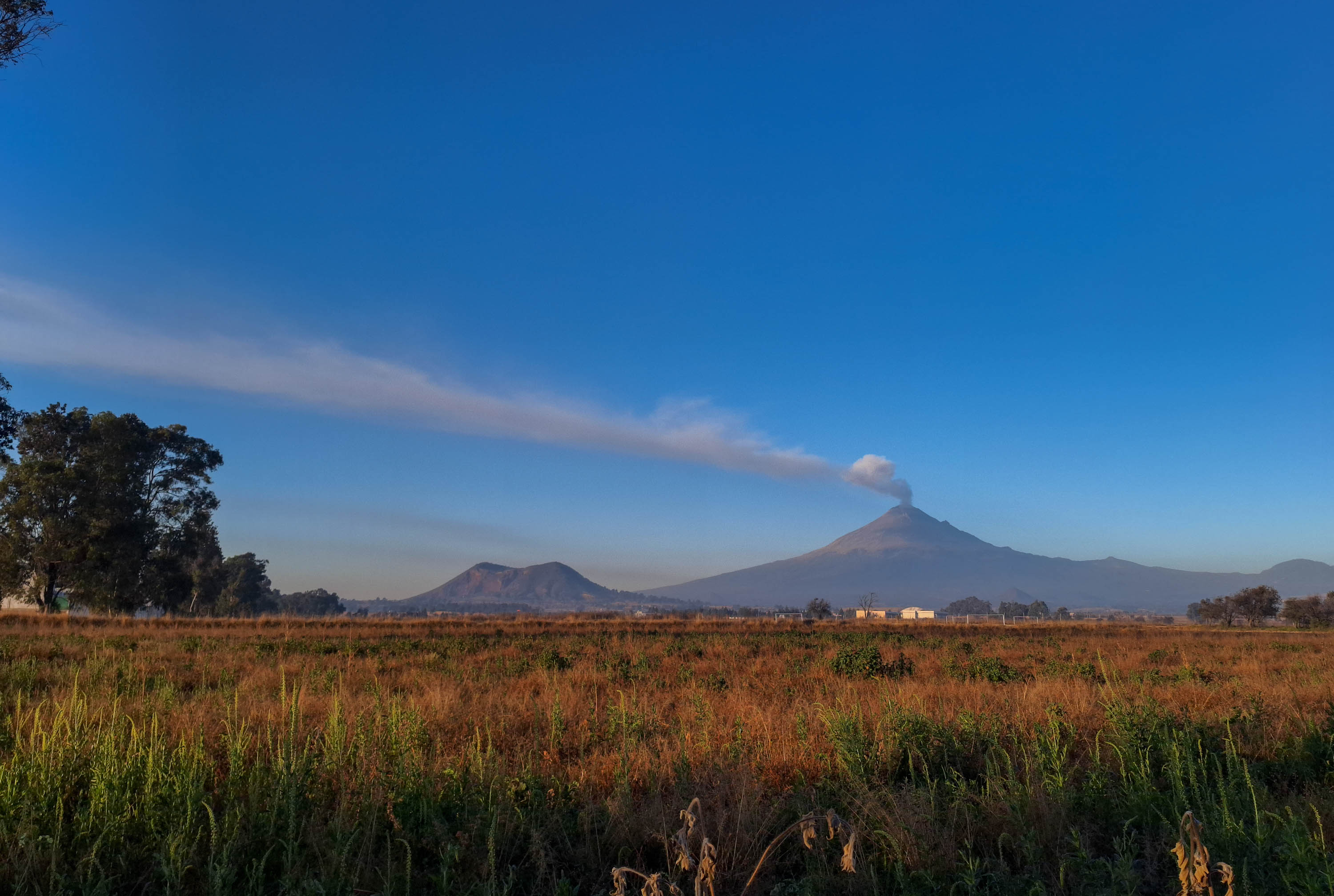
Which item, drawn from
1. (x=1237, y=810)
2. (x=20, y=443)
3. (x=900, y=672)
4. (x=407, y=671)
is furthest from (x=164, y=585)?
(x=1237, y=810)

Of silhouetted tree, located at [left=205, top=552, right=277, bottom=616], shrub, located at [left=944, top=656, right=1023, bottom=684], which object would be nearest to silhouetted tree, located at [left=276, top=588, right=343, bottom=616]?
silhouetted tree, located at [left=205, top=552, right=277, bottom=616]

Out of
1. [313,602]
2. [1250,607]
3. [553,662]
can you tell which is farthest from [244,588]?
[1250,607]

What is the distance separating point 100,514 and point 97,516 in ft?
0.57

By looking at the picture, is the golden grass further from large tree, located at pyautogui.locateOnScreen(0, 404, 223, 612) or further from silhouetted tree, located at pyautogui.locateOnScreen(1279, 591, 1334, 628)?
silhouetted tree, located at pyautogui.locateOnScreen(1279, 591, 1334, 628)

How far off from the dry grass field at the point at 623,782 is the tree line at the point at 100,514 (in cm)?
3419

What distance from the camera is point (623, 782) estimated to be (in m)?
5.77

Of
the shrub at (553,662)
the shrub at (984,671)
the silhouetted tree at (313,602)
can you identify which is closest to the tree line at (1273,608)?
the shrub at (984,671)

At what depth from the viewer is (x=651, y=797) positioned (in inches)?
226

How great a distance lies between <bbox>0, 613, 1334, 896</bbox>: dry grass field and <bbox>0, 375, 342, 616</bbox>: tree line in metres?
34.2

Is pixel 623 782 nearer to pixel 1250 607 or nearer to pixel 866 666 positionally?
pixel 866 666

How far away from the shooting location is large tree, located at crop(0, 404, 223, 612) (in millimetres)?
38750

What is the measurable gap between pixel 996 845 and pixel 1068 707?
5.79 m

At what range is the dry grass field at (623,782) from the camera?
4.50 meters

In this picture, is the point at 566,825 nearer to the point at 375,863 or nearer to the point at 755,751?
the point at 375,863
